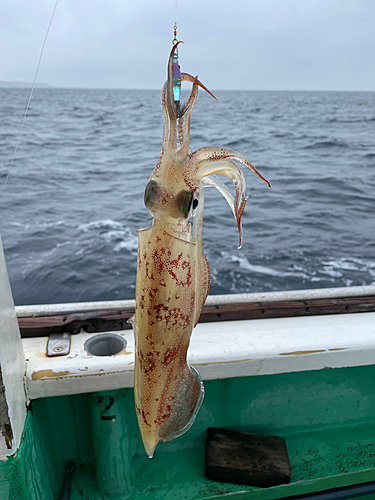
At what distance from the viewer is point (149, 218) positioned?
426 inches

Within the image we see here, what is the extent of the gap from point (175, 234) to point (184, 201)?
0.09 m

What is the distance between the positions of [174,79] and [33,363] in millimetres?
1577

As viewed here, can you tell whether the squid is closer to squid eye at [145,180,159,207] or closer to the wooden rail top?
squid eye at [145,180,159,207]

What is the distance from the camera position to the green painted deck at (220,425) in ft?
7.52

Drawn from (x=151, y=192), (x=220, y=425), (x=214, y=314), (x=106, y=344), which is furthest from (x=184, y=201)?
(x=220, y=425)

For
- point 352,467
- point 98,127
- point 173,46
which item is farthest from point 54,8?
point 98,127

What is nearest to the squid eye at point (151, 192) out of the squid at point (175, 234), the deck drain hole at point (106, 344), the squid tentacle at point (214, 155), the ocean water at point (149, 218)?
the squid at point (175, 234)

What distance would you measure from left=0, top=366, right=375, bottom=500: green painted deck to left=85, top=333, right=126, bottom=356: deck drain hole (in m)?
0.22

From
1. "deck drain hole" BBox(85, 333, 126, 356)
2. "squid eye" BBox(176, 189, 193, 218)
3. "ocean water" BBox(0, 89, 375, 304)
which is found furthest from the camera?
"ocean water" BBox(0, 89, 375, 304)

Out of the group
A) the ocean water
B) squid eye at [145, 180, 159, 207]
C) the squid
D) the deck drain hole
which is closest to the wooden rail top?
the deck drain hole

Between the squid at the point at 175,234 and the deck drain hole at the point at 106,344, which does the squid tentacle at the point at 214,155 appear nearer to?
the squid at the point at 175,234

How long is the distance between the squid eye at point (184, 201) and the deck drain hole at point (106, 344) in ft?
4.59

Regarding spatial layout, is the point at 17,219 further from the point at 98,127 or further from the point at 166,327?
A: the point at 98,127

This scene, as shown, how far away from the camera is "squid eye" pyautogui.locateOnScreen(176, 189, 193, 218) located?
3.27 feet
